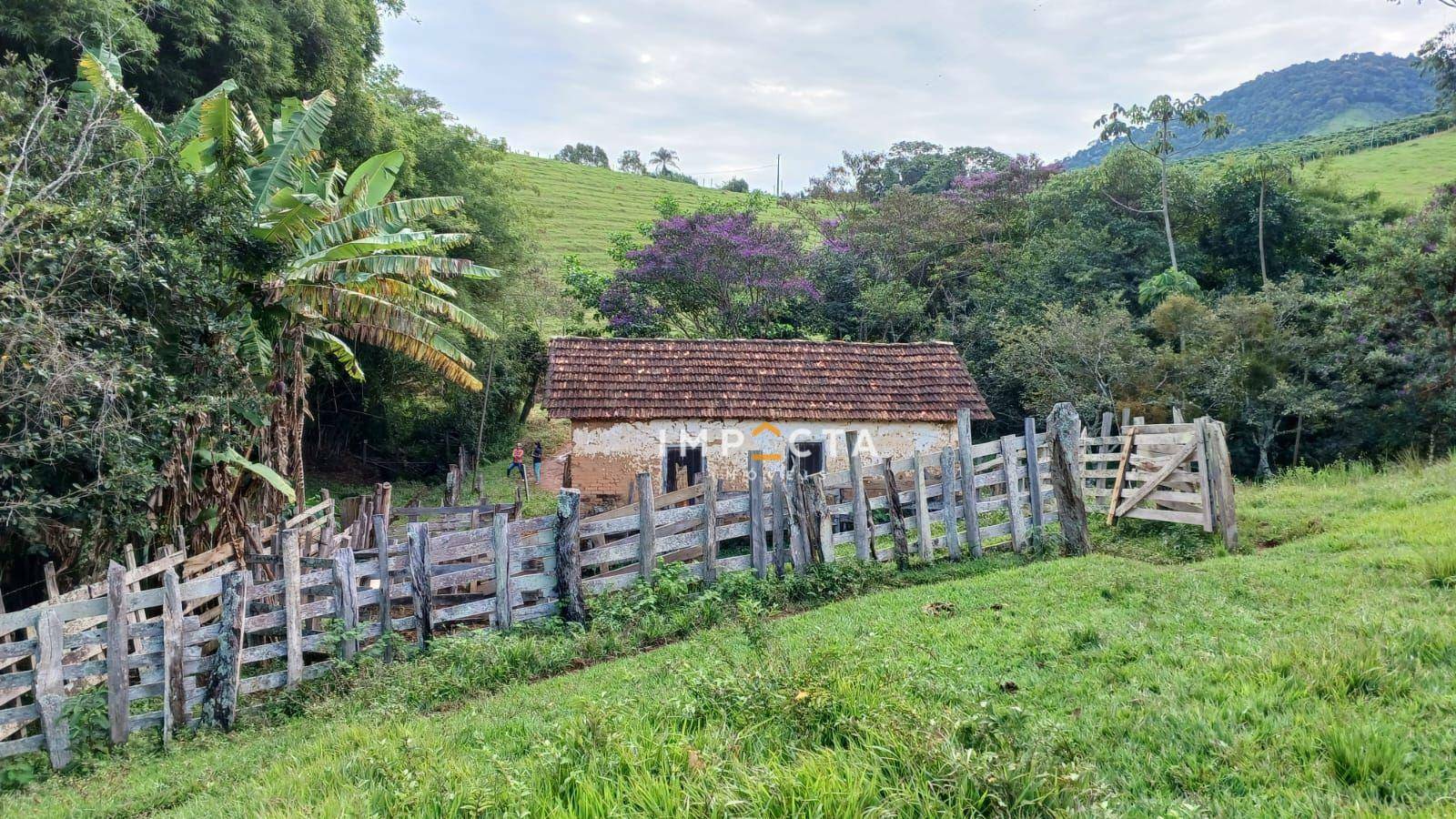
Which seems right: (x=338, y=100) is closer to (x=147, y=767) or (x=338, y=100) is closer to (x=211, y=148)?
(x=211, y=148)

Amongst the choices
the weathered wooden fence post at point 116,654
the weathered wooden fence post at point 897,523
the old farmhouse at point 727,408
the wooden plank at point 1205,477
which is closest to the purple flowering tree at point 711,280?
the old farmhouse at point 727,408

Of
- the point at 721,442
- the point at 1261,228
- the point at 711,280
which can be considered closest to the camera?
the point at 721,442

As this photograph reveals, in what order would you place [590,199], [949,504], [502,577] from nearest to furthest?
[502,577], [949,504], [590,199]

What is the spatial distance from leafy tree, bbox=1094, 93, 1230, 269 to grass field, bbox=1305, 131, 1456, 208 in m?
12.3

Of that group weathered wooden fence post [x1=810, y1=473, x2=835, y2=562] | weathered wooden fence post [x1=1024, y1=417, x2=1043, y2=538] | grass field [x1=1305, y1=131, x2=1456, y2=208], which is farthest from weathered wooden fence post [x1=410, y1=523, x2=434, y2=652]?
grass field [x1=1305, y1=131, x2=1456, y2=208]

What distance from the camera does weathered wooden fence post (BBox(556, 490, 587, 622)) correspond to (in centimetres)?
895

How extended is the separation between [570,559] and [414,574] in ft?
5.77

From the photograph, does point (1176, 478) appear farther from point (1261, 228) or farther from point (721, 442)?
point (1261, 228)

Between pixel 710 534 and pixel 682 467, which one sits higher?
pixel 682 467

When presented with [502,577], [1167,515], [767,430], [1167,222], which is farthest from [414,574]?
[1167,222]

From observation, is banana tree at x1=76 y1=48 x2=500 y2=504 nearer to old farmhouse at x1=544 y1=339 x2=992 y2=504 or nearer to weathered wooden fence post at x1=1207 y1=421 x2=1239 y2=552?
old farmhouse at x1=544 y1=339 x2=992 y2=504

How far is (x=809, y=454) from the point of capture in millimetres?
16922

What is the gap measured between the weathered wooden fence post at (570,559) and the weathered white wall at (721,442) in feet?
22.9

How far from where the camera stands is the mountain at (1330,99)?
77.6m
